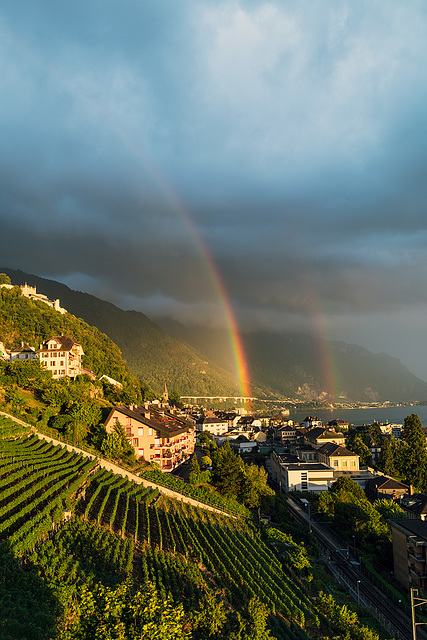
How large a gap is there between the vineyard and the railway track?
6107 mm

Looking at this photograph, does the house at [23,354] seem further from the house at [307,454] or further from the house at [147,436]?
the house at [307,454]

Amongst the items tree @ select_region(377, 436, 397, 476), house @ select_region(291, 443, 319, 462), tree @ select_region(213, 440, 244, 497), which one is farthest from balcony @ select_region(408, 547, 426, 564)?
house @ select_region(291, 443, 319, 462)

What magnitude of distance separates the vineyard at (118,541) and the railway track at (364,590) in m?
6.11

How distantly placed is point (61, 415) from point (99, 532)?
2449 cm

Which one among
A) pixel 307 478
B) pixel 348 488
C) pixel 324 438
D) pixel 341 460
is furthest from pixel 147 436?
pixel 324 438

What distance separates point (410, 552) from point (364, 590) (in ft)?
15.9

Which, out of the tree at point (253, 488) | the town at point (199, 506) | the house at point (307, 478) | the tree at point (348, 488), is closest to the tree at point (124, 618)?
the town at point (199, 506)

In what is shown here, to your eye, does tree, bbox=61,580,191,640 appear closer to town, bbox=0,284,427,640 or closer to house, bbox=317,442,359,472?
town, bbox=0,284,427,640

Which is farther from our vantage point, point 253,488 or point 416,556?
point 253,488

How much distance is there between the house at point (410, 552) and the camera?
32500 millimetres

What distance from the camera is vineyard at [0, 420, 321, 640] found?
19500 millimetres

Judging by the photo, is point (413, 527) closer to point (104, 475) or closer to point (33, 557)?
point (104, 475)

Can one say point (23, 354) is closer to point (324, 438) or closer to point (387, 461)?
point (324, 438)

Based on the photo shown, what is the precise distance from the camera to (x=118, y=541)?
2441 centimetres
